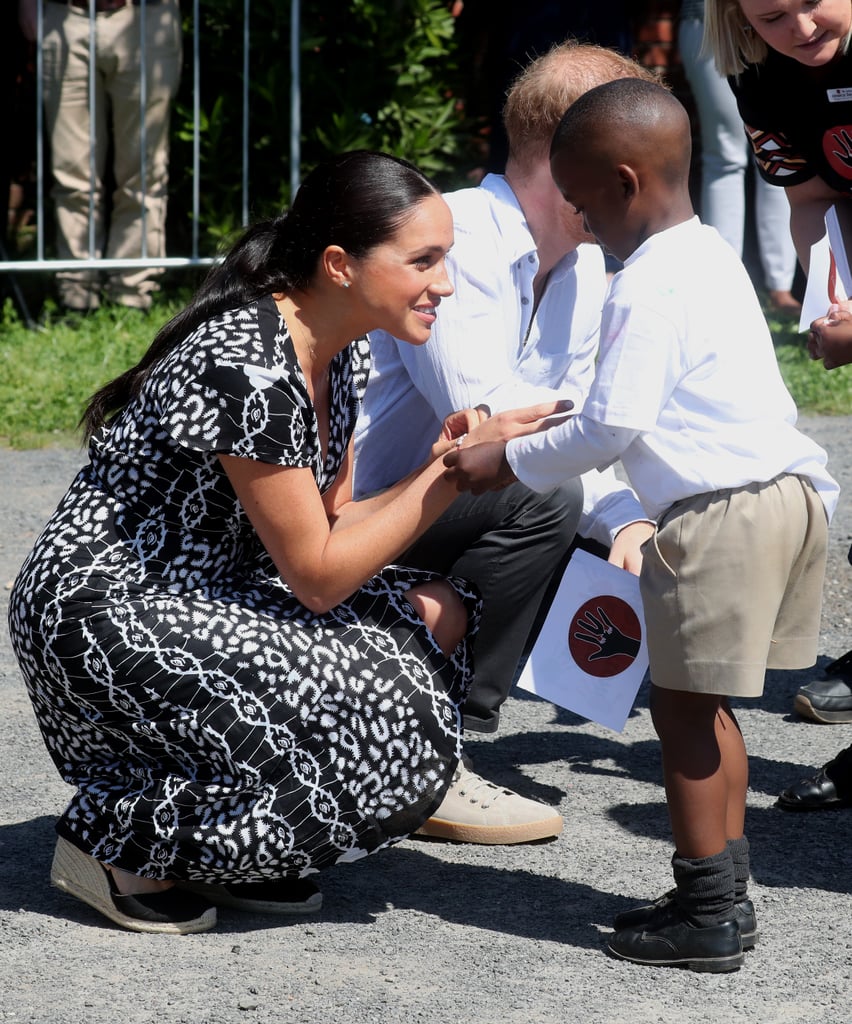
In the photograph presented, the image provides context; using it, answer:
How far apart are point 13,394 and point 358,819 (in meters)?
4.18

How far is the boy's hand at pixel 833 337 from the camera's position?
2725 millimetres

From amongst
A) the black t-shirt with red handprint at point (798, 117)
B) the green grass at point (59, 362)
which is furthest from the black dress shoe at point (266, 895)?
the green grass at point (59, 362)

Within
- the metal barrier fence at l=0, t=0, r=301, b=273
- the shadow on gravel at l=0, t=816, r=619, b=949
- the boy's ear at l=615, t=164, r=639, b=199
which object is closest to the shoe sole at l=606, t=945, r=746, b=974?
the shadow on gravel at l=0, t=816, r=619, b=949

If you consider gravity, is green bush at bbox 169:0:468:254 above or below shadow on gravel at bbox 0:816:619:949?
above

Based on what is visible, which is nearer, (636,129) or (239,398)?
(636,129)

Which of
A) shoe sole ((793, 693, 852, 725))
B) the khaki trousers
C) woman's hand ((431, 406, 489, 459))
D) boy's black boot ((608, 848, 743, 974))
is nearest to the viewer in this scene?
boy's black boot ((608, 848, 743, 974))

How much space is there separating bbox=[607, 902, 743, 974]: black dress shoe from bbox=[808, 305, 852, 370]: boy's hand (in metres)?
1.02

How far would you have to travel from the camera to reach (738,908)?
245cm

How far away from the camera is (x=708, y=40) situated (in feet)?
10.3

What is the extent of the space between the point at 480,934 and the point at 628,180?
4.11 ft

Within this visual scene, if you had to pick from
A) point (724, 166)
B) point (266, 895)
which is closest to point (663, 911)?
point (266, 895)

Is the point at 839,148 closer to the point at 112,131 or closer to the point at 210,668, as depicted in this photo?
the point at 210,668

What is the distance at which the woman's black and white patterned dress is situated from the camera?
246 cm

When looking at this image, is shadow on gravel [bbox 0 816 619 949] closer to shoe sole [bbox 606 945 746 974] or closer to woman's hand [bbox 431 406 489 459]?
shoe sole [bbox 606 945 746 974]
